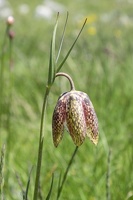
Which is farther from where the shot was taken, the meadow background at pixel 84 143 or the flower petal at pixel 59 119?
the meadow background at pixel 84 143

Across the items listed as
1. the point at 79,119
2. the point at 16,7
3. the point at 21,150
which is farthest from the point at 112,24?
the point at 16,7

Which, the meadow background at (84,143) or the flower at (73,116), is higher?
the flower at (73,116)

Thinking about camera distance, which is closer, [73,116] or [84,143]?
[73,116]

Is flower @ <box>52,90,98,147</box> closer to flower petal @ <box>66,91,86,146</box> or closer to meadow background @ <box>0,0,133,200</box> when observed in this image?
flower petal @ <box>66,91,86,146</box>

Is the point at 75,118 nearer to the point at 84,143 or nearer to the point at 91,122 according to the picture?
the point at 91,122

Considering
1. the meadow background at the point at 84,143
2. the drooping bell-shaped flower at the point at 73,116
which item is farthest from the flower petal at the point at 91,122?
the meadow background at the point at 84,143

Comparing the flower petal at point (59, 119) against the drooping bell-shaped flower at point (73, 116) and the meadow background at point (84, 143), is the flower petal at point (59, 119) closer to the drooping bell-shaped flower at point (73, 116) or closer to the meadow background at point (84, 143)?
the drooping bell-shaped flower at point (73, 116)

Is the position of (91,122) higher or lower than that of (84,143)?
higher

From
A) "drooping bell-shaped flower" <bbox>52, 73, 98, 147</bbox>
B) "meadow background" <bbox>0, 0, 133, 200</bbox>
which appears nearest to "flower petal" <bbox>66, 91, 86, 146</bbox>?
"drooping bell-shaped flower" <bbox>52, 73, 98, 147</bbox>

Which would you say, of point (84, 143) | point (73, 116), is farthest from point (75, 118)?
point (84, 143)
